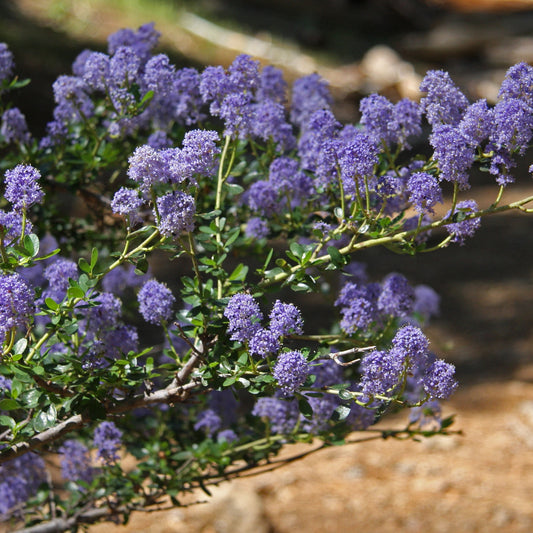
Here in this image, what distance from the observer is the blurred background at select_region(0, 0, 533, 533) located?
Result: 385 cm

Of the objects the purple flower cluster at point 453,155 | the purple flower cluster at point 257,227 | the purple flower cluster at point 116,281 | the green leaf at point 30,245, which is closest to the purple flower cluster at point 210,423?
the purple flower cluster at point 116,281

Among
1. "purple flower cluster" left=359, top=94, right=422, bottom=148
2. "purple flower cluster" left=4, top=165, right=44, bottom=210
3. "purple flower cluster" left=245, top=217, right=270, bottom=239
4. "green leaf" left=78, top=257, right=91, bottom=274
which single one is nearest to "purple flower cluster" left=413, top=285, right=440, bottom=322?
"purple flower cluster" left=245, top=217, right=270, bottom=239

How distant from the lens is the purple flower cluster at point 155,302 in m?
1.75

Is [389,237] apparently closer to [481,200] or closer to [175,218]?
[175,218]

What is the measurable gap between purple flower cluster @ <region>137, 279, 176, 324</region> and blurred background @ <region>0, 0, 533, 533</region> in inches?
36.5

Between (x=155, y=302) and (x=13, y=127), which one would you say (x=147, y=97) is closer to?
(x=155, y=302)

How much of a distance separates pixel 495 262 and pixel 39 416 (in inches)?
228

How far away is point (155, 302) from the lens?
1746mm

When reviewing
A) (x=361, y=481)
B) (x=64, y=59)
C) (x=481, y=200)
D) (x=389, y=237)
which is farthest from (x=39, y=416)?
(x=64, y=59)

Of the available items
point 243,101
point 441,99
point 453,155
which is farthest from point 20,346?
point 441,99

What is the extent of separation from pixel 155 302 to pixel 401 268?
5.25 meters

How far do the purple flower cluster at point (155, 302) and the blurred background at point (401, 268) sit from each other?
3.04 feet

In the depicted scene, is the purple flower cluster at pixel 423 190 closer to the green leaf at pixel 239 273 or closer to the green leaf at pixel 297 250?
the green leaf at pixel 297 250

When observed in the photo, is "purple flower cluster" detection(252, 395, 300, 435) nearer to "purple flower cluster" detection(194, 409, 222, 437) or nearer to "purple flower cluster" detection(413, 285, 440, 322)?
"purple flower cluster" detection(194, 409, 222, 437)
